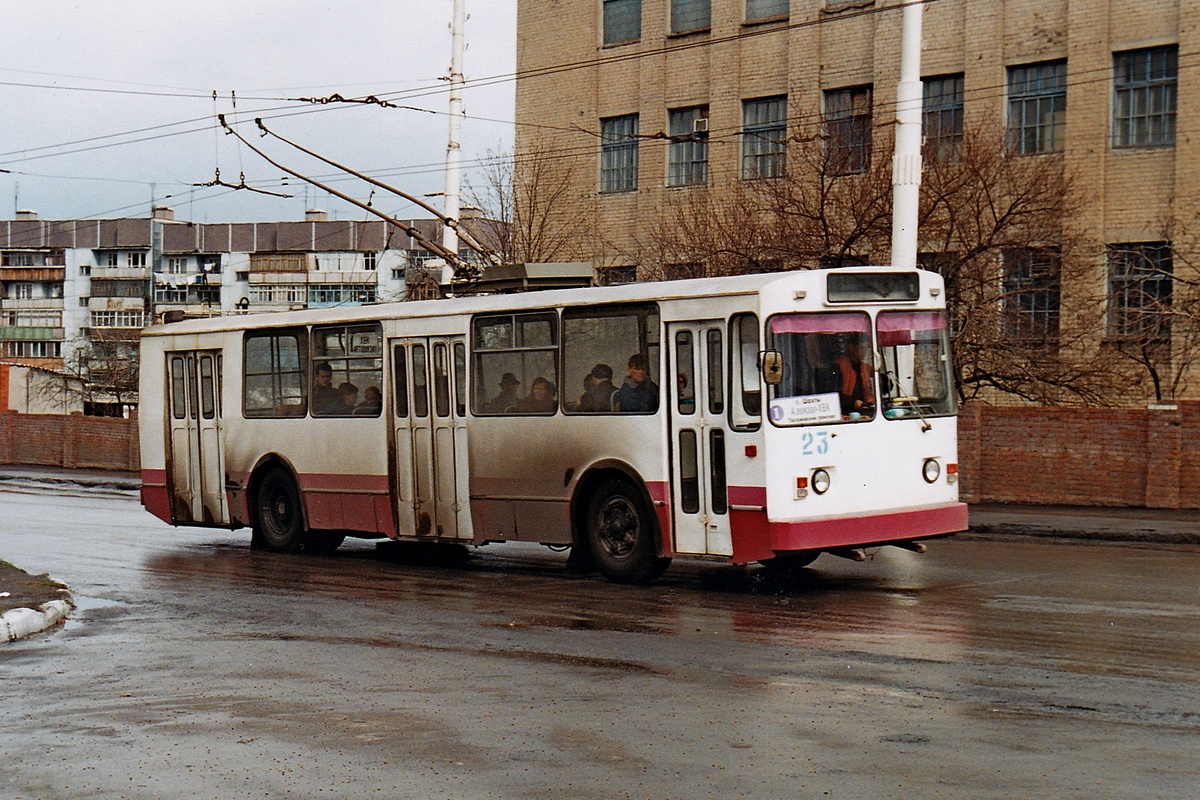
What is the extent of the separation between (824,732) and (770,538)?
542 centimetres

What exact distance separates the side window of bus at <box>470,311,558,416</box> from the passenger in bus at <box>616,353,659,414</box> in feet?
3.05

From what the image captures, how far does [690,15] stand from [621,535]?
26523 millimetres

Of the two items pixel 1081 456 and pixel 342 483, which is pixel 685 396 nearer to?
pixel 342 483

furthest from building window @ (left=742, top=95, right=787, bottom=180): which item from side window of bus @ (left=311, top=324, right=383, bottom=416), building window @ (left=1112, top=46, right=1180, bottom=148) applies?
A: side window of bus @ (left=311, top=324, right=383, bottom=416)

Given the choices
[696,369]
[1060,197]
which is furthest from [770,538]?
[1060,197]

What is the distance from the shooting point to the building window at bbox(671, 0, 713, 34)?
125 feet

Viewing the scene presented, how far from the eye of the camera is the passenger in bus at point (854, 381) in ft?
43.0

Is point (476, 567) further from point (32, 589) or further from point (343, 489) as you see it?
point (32, 589)

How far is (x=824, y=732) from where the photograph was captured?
23.9ft

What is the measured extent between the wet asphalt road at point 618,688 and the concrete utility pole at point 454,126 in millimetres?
13158

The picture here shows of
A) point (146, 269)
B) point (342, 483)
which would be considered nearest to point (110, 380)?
point (146, 269)

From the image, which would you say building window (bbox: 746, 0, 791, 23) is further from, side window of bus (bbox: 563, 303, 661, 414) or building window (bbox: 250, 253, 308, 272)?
building window (bbox: 250, 253, 308, 272)

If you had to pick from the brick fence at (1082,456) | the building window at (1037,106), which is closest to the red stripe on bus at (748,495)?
the brick fence at (1082,456)

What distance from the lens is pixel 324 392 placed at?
57.3ft
